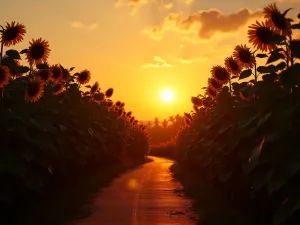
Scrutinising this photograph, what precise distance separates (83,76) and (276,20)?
33.0 ft

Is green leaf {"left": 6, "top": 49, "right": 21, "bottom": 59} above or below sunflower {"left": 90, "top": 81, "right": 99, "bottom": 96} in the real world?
below

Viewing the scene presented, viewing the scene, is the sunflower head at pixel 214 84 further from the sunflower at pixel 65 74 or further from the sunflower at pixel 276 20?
the sunflower at pixel 276 20

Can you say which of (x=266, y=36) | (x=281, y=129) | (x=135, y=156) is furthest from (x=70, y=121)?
(x=135, y=156)

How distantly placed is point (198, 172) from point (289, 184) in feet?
47.1

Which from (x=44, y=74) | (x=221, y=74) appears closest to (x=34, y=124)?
(x=44, y=74)

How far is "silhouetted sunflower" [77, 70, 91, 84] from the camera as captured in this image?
55.2ft

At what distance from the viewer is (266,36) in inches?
320

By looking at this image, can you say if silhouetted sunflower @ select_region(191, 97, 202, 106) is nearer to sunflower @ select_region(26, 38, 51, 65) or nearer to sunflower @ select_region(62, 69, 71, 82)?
sunflower @ select_region(62, 69, 71, 82)

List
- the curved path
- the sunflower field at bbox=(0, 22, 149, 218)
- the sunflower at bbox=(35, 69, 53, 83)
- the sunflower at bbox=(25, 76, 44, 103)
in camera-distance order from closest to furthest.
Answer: the sunflower field at bbox=(0, 22, 149, 218) < the sunflower at bbox=(25, 76, 44, 103) < the curved path < the sunflower at bbox=(35, 69, 53, 83)

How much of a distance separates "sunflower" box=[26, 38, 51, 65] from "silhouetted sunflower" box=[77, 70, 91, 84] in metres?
5.61

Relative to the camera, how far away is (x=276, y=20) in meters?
7.60

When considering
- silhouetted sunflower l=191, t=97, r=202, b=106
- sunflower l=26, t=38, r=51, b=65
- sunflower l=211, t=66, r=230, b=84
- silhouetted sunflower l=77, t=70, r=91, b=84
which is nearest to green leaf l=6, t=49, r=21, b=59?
sunflower l=26, t=38, r=51, b=65

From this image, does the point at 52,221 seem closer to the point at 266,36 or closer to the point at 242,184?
the point at 242,184

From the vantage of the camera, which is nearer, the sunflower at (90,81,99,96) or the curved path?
the curved path
